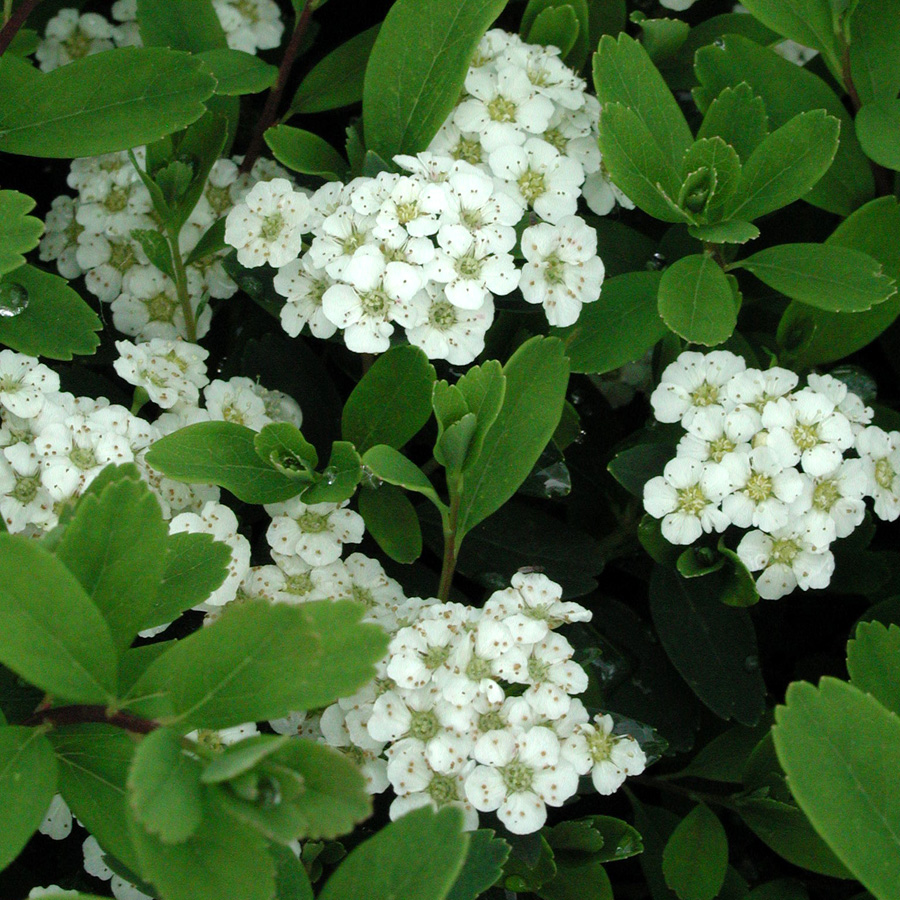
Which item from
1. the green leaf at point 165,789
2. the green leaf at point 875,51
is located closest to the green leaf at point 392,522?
the green leaf at point 165,789

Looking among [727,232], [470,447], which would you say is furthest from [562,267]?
[470,447]

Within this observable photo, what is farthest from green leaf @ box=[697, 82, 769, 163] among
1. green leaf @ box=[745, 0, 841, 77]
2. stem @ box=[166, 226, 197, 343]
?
stem @ box=[166, 226, 197, 343]

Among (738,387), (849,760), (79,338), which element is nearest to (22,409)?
(79,338)

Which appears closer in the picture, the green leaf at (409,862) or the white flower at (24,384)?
the green leaf at (409,862)

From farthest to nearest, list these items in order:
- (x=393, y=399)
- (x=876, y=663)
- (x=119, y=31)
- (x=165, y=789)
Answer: (x=119, y=31) → (x=393, y=399) → (x=876, y=663) → (x=165, y=789)

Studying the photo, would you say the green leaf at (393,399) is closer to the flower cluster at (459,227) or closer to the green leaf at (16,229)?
the flower cluster at (459,227)

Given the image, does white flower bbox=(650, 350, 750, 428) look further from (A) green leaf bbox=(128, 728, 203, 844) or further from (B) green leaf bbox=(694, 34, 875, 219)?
(A) green leaf bbox=(128, 728, 203, 844)

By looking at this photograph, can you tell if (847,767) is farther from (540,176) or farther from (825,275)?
(540,176)
